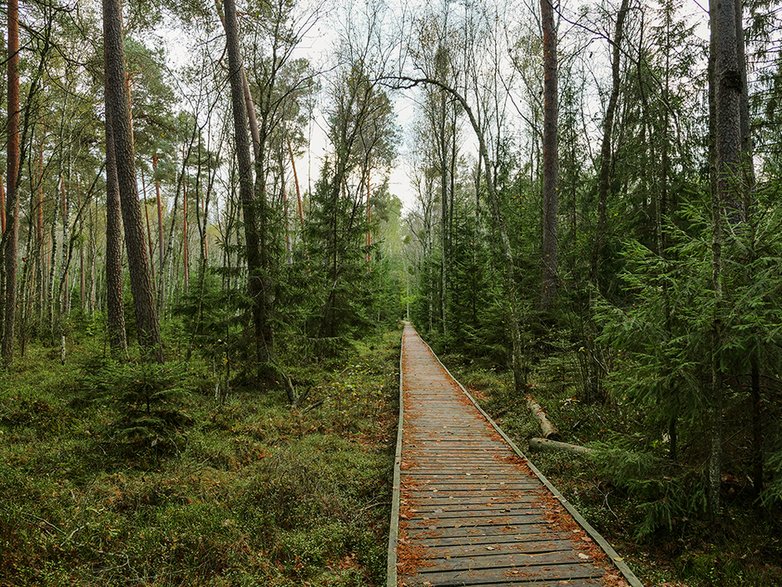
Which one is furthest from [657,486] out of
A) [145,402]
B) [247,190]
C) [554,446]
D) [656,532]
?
[247,190]

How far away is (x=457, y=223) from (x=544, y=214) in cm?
567

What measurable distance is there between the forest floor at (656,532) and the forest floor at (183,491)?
248 centimetres

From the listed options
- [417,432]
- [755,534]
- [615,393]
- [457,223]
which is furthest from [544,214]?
[755,534]

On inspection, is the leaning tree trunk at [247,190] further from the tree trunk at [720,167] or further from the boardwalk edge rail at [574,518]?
the tree trunk at [720,167]

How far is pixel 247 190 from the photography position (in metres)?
10.2

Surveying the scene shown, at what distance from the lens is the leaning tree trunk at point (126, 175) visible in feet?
27.6

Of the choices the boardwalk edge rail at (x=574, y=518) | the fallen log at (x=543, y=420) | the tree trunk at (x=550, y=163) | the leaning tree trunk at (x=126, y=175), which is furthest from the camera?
the tree trunk at (x=550, y=163)

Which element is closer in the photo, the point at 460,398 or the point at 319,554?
the point at 319,554

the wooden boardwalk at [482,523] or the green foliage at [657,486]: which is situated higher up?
the green foliage at [657,486]

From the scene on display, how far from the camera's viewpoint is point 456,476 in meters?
5.91

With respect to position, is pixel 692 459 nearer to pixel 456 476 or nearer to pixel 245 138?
→ pixel 456 476

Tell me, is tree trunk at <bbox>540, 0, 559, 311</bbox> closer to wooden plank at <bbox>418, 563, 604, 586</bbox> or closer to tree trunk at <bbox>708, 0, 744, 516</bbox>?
tree trunk at <bbox>708, 0, 744, 516</bbox>

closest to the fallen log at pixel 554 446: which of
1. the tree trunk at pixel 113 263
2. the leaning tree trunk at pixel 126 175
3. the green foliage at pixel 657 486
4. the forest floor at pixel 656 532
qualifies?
the forest floor at pixel 656 532

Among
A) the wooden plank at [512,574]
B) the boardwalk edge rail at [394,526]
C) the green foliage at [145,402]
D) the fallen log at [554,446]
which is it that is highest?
the green foliage at [145,402]
